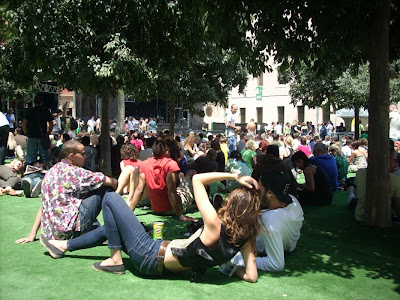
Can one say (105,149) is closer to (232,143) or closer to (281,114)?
(232,143)

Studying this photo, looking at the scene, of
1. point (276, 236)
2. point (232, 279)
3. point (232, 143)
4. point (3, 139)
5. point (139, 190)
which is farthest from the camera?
point (232, 143)

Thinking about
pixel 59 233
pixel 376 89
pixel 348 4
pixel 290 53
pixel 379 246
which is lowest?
pixel 379 246

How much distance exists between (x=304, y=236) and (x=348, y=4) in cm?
329

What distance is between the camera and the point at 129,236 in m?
4.39

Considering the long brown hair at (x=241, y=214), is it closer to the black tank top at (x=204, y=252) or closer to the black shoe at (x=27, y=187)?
the black tank top at (x=204, y=252)

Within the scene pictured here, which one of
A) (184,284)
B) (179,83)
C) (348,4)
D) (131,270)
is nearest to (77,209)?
(131,270)

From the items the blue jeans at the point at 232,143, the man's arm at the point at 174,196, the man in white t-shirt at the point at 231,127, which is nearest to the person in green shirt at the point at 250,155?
the man in white t-shirt at the point at 231,127

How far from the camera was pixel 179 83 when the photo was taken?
15.2 metres

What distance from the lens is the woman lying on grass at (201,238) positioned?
403 centimetres

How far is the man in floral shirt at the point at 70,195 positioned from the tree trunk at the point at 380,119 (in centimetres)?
393

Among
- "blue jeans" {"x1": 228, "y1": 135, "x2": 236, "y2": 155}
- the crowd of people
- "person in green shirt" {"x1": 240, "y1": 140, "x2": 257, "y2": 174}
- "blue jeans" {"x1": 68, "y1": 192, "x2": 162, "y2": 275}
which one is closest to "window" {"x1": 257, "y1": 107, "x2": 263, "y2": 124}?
"blue jeans" {"x1": 228, "y1": 135, "x2": 236, "y2": 155}

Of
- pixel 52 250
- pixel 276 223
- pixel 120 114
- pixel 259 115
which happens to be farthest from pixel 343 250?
pixel 259 115

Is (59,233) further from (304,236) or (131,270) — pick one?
(304,236)

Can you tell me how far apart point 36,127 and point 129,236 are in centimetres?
696
